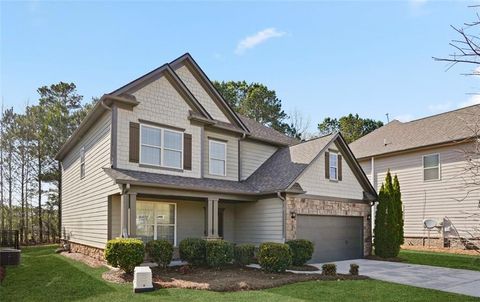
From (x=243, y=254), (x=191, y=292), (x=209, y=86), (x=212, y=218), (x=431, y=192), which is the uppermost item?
(x=209, y=86)

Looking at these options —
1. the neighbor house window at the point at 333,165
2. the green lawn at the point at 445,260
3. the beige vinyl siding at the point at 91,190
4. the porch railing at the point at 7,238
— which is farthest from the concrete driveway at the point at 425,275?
the porch railing at the point at 7,238

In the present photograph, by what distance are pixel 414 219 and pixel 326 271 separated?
11.6 m

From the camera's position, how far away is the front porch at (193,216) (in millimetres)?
13328

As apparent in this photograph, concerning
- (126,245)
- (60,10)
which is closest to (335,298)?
(126,245)

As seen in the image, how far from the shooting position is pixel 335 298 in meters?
8.73

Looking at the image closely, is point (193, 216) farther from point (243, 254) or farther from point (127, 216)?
point (127, 216)

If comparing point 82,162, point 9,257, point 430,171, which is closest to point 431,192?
point 430,171

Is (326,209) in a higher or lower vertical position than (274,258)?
higher

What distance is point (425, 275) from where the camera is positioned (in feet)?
39.5

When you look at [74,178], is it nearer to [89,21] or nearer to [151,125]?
[151,125]

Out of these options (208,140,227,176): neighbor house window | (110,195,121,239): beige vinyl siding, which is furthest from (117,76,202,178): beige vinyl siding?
(110,195,121,239): beige vinyl siding

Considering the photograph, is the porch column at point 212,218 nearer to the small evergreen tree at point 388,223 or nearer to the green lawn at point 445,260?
the small evergreen tree at point 388,223

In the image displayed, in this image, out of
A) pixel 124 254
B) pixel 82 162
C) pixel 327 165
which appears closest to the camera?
pixel 124 254

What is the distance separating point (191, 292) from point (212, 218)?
5.08 metres
